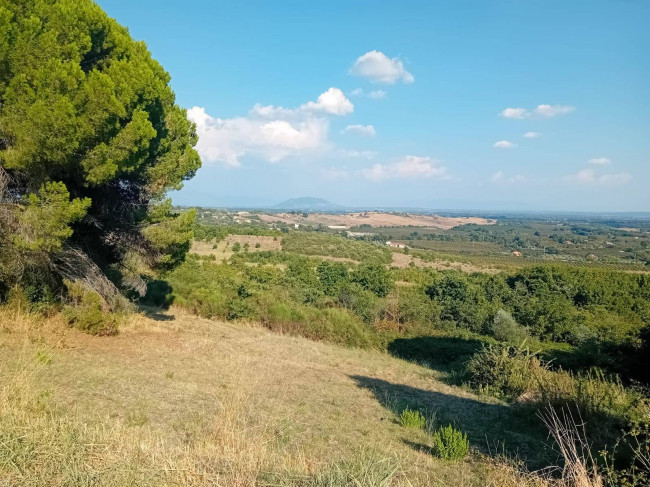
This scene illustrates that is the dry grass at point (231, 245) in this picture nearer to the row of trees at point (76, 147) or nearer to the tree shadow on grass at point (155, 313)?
the tree shadow on grass at point (155, 313)

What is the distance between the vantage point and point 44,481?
328 cm

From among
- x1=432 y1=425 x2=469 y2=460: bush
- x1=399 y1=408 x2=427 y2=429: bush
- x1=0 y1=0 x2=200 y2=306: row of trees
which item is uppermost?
x1=0 y1=0 x2=200 y2=306: row of trees

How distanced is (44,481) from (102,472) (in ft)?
1.29

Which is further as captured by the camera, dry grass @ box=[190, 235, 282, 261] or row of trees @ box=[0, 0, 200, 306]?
dry grass @ box=[190, 235, 282, 261]

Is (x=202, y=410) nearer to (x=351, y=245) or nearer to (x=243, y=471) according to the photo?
(x=243, y=471)

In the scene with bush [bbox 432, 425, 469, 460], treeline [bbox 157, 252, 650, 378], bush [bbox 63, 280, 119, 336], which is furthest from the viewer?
treeline [bbox 157, 252, 650, 378]

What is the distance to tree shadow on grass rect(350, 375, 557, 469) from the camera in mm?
6738

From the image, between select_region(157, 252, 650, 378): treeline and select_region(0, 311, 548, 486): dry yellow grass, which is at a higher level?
select_region(0, 311, 548, 486): dry yellow grass

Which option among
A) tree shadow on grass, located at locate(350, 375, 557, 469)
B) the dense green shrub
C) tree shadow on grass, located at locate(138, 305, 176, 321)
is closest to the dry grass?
the dense green shrub

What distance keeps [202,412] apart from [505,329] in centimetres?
2267

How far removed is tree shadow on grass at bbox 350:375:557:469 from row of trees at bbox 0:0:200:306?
721 cm

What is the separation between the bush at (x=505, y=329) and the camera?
25.1 metres

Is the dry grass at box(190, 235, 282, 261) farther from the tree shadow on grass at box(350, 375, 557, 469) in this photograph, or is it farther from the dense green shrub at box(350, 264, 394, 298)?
the tree shadow on grass at box(350, 375, 557, 469)

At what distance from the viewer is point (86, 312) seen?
1134 centimetres
